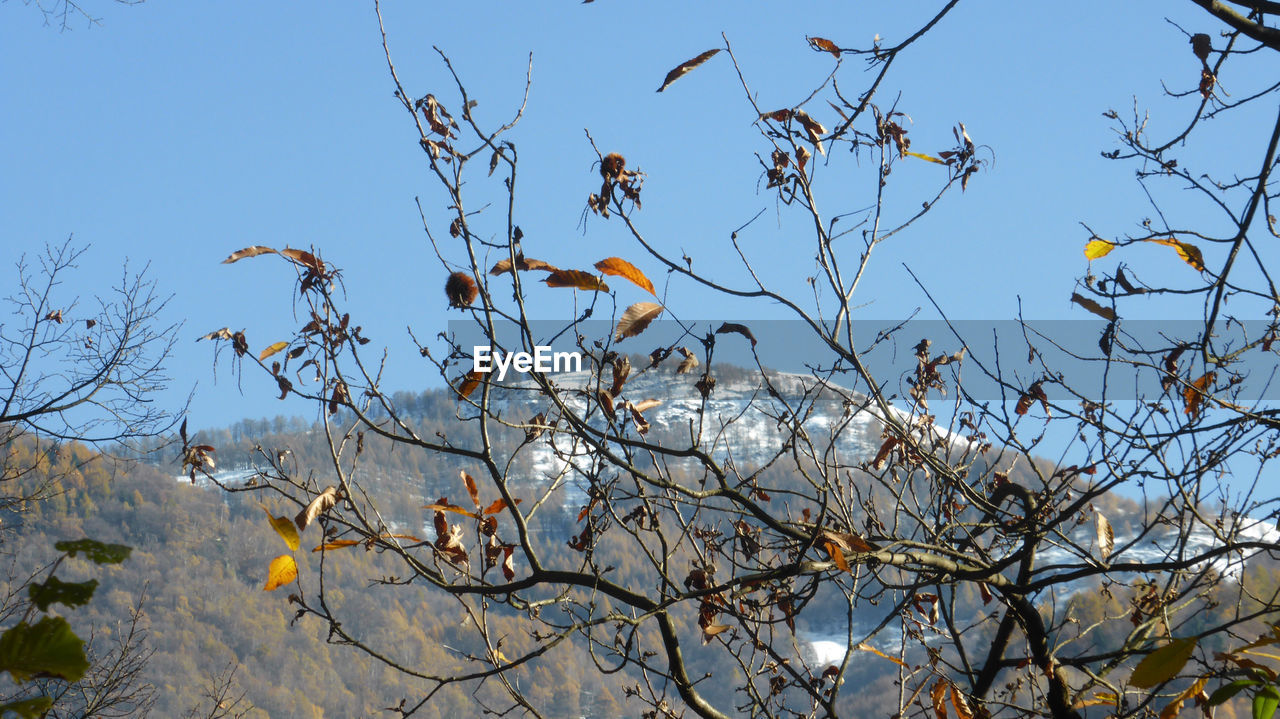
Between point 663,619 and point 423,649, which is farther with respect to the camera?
point 423,649

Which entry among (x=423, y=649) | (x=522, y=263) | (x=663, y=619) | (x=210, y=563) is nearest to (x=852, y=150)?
(x=522, y=263)

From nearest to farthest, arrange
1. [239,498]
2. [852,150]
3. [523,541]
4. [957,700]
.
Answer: [523,541] → [957,700] → [852,150] → [239,498]

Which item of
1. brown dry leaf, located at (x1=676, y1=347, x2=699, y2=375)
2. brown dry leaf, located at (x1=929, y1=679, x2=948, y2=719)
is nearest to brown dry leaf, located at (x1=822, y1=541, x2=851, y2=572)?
brown dry leaf, located at (x1=676, y1=347, x2=699, y2=375)

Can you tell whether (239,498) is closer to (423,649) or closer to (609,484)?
(423,649)

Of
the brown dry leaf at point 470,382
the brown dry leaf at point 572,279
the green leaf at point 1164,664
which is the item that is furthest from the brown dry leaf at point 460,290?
the green leaf at point 1164,664

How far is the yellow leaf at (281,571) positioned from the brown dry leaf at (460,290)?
1.96 feet

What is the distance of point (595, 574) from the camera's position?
2.09 m

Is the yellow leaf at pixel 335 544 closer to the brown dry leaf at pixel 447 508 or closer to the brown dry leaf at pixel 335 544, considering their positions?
the brown dry leaf at pixel 335 544

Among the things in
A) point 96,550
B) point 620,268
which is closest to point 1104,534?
point 620,268

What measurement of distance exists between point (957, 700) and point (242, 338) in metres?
2.06

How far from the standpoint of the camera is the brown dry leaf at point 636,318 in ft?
5.05

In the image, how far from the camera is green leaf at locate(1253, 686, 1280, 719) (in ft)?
2.82

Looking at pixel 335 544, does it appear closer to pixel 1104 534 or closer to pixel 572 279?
pixel 572 279

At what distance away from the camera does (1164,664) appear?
39.9 inches
